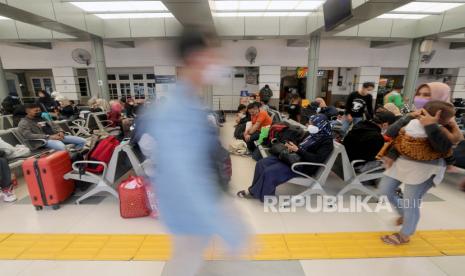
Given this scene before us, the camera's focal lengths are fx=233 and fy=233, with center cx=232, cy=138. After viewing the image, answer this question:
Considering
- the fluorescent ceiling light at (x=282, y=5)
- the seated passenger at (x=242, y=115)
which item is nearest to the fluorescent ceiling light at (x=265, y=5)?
the fluorescent ceiling light at (x=282, y=5)

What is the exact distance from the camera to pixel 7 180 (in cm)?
321

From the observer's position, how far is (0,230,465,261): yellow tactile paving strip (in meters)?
2.13

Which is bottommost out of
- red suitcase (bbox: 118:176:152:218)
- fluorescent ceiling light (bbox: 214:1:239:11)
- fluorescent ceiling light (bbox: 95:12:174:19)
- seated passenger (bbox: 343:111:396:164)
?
red suitcase (bbox: 118:176:152:218)

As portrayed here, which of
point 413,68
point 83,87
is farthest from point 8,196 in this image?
point 413,68

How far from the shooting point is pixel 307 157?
9.55ft

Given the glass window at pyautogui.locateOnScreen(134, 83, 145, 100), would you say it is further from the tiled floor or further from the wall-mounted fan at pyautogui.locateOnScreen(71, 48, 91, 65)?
the tiled floor

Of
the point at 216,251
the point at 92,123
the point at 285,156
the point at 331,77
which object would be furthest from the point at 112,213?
the point at 331,77

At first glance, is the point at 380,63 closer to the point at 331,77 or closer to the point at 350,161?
the point at 331,77

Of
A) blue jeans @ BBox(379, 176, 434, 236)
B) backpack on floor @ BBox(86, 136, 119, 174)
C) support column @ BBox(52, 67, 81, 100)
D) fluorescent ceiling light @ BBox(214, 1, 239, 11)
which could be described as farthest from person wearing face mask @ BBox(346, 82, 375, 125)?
support column @ BBox(52, 67, 81, 100)

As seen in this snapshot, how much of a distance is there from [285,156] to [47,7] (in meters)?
7.47

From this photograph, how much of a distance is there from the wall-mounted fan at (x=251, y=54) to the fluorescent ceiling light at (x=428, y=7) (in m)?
5.90

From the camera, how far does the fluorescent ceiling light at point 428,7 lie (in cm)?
679

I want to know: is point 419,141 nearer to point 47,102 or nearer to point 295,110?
point 295,110

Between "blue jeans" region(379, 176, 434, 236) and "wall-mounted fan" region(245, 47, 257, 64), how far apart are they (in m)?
10.3
